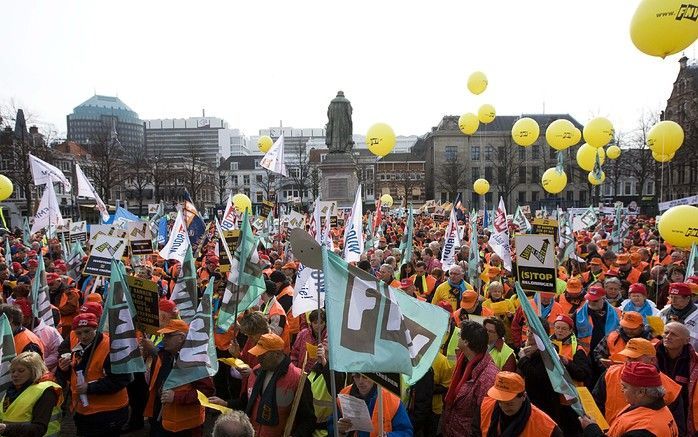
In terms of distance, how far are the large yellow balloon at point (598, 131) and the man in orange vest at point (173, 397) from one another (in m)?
14.9

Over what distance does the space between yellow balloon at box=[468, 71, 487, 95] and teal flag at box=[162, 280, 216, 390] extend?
2064 centimetres

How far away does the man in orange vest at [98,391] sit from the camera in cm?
522

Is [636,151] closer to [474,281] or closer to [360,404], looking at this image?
[474,281]

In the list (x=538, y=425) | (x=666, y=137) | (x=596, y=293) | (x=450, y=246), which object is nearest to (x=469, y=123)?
(x=666, y=137)

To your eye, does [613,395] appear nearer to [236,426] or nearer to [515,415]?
[515,415]

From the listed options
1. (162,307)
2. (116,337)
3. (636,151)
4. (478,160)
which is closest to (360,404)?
(116,337)

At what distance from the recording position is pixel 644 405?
12.6 ft

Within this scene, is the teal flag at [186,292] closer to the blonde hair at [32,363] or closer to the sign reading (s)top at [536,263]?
the blonde hair at [32,363]

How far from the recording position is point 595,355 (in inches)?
245

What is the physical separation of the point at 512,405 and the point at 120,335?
11.8 ft

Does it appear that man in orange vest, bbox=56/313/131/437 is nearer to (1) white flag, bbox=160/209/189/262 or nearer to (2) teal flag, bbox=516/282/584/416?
(2) teal flag, bbox=516/282/584/416

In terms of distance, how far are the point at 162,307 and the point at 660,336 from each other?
557cm

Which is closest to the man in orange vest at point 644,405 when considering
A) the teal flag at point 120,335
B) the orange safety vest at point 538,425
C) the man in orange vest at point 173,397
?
the orange safety vest at point 538,425

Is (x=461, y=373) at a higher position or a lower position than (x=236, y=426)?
lower
